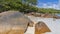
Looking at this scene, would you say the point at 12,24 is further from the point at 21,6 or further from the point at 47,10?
the point at 21,6

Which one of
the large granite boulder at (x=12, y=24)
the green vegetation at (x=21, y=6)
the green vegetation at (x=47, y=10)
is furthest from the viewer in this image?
the green vegetation at (x=21, y=6)

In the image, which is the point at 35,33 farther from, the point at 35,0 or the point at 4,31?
the point at 35,0

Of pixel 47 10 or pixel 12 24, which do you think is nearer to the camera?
pixel 12 24

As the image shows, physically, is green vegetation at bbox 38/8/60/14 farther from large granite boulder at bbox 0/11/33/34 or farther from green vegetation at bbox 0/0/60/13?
large granite boulder at bbox 0/11/33/34

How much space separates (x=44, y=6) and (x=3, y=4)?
52.6 inches

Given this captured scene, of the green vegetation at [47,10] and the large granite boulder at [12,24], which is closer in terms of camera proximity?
the large granite boulder at [12,24]

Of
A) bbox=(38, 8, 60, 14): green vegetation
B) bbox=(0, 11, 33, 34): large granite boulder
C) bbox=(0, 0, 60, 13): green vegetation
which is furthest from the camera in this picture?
bbox=(0, 0, 60, 13): green vegetation

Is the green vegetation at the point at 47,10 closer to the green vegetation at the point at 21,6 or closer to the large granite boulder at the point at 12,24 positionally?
the green vegetation at the point at 21,6

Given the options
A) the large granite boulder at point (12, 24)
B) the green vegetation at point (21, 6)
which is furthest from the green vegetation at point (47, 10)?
the large granite boulder at point (12, 24)

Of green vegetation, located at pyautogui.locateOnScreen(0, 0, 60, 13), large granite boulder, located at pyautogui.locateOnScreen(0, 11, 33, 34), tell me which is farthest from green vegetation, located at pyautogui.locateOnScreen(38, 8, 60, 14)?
large granite boulder, located at pyautogui.locateOnScreen(0, 11, 33, 34)

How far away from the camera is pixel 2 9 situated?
18.9ft

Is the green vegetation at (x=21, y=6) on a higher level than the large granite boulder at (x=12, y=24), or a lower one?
lower

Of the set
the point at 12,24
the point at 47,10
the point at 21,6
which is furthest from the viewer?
the point at 21,6

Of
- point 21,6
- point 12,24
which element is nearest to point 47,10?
point 21,6
